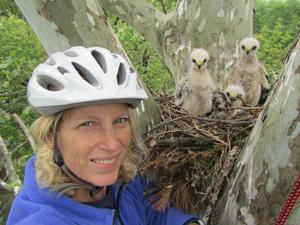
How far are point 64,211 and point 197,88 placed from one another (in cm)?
266

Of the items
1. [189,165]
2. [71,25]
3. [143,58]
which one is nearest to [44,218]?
[189,165]

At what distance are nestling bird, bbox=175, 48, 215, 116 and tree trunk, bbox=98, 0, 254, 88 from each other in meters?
0.20

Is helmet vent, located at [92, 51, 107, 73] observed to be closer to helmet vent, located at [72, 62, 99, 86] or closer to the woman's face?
helmet vent, located at [72, 62, 99, 86]

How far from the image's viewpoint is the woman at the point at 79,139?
209 cm

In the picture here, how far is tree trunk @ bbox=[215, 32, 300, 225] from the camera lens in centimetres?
172

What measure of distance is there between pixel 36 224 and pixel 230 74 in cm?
332

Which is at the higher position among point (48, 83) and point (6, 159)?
point (48, 83)

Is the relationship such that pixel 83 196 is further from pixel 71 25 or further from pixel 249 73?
pixel 249 73

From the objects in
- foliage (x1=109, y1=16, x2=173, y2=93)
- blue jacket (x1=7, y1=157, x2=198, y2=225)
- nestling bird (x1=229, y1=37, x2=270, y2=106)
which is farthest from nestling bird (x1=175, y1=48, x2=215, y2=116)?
foliage (x1=109, y1=16, x2=173, y2=93)

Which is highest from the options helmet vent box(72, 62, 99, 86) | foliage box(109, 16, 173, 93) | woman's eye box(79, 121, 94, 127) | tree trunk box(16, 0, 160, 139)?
tree trunk box(16, 0, 160, 139)

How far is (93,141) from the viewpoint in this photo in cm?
215

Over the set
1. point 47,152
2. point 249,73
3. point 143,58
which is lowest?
point 143,58

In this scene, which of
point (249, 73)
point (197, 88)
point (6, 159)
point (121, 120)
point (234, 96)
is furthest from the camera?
point (6, 159)

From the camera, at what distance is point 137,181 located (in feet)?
8.75
